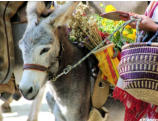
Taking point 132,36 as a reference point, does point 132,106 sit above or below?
below

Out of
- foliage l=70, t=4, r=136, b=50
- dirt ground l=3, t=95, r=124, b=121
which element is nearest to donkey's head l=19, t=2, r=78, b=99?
foliage l=70, t=4, r=136, b=50

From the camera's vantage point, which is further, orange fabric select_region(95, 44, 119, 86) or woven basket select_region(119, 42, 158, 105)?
orange fabric select_region(95, 44, 119, 86)

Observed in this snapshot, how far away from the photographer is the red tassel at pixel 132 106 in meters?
1.92

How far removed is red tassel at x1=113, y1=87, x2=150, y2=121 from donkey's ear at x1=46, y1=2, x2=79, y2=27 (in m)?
0.91

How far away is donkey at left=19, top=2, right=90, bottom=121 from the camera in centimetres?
234

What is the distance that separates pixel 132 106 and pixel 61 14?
1074mm

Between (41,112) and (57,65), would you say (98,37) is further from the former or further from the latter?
(41,112)

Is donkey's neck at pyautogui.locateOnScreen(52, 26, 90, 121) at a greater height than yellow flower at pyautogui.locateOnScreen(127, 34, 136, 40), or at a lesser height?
lesser

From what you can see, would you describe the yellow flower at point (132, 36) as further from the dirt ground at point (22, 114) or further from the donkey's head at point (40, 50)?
the dirt ground at point (22, 114)

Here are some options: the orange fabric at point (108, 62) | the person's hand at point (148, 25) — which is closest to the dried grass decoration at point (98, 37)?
the orange fabric at point (108, 62)

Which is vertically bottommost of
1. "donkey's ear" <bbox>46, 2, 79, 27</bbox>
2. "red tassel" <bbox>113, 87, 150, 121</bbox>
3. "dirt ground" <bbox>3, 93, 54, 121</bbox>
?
"dirt ground" <bbox>3, 93, 54, 121</bbox>

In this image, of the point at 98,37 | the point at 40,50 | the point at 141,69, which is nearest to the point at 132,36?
the point at 98,37

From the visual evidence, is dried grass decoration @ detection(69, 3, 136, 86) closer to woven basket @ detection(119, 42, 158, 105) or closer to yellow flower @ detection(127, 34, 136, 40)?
yellow flower @ detection(127, 34, 136, 40)

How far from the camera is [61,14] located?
8.23 feet
